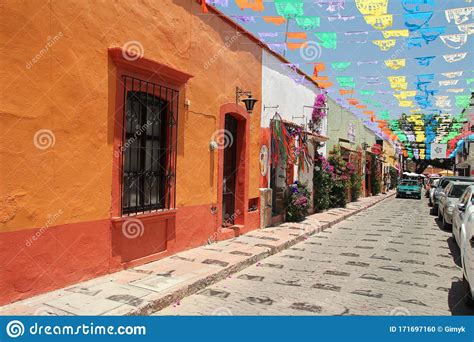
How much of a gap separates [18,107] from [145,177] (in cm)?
264

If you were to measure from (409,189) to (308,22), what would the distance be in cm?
2445

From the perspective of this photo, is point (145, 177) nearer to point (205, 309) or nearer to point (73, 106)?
point (73, 106)

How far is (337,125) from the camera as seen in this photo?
68.7ft

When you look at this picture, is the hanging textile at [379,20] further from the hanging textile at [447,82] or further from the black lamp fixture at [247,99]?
the hanging textile at [447,82]

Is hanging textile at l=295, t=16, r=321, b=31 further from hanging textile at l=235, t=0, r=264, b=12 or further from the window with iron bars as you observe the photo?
the window with iron bars

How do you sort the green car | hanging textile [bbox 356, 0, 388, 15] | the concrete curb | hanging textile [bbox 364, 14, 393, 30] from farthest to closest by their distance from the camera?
the green car, hanging textile [bbox 364, 14, 393, 30], hanging textile [bbox 356, 0, 388, 15], the concrete curb

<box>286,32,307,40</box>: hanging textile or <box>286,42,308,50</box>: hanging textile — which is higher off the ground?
<box>286,32,307,40</box>: hanging textile

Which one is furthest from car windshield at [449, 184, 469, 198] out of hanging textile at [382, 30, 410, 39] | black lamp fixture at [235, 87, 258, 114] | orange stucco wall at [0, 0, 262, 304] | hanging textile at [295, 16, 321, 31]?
orange stucco wall at [0, 0, 262, 304]

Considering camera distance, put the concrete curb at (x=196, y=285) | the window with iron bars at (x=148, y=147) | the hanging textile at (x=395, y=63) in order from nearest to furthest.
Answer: the concrete curb at (x=196, y=285) → the window with iron bars at (x=148, y=147) → the hanging textile at (x=395, y=63)

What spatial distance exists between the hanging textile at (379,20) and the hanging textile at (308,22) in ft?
3.76

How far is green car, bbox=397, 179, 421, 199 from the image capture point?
30312 millimetres

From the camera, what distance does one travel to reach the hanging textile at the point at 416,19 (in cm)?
895

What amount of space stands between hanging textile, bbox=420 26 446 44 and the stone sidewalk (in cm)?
646

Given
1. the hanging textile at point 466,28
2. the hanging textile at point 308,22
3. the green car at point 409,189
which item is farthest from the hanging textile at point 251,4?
the green car at point 409,189
